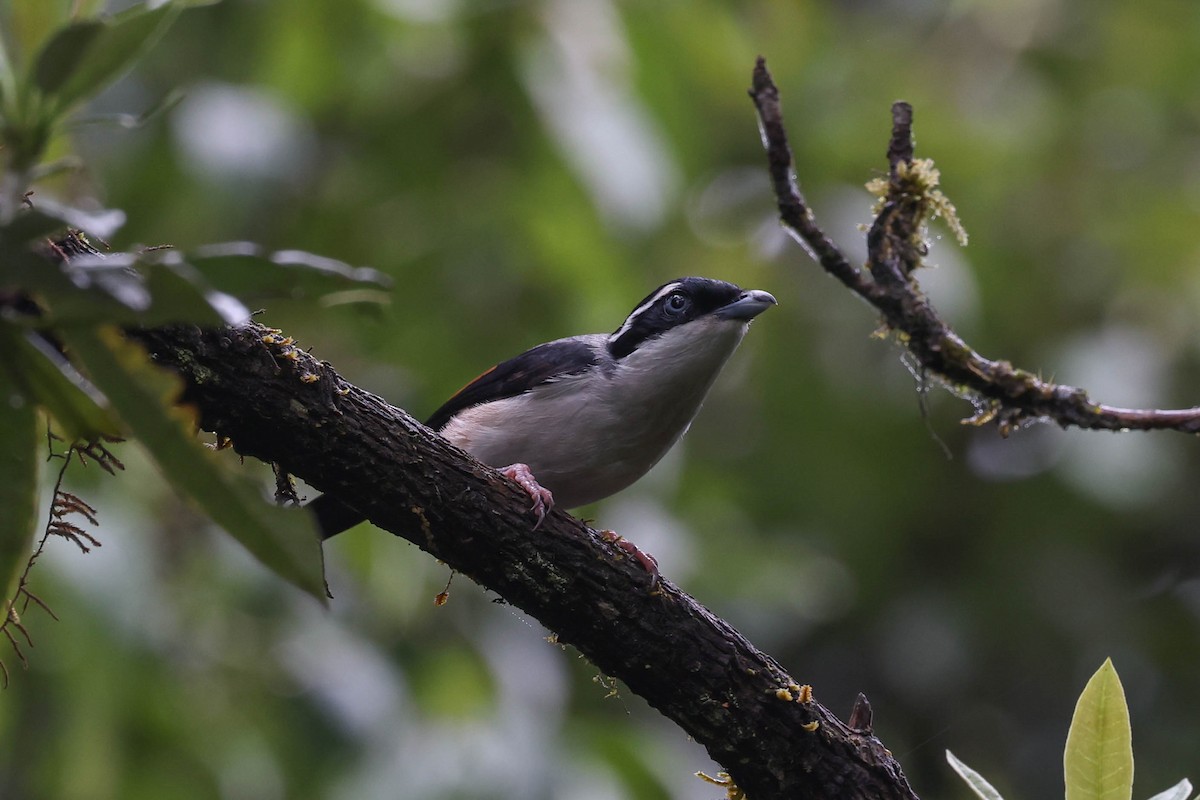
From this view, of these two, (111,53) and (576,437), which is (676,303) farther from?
(111,53)

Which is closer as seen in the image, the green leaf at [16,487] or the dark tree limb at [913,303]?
the green leaf at [16,487]

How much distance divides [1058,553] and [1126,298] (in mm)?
1936

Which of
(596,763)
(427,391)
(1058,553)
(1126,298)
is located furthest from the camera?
(1058,553)

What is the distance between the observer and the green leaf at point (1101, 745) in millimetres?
2285

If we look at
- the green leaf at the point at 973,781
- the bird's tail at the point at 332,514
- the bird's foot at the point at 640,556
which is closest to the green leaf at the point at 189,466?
the green leaf at the point at 973,781

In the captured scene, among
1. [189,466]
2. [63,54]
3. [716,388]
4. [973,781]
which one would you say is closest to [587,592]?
[973,781]

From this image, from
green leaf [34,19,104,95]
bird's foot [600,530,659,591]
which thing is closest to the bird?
bird's foot [600,530,659,591]

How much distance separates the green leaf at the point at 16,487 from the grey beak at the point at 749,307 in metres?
3.01

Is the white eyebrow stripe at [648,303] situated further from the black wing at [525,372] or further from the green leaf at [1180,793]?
the green leaf at [1180,793]

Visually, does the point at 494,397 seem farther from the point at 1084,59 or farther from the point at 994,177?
the point at 1084,59

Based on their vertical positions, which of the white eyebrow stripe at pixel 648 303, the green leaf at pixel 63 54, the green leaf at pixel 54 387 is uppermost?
the white eyebrow stripe at pixel 648 303

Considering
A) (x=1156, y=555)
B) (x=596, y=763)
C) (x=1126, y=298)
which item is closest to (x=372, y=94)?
(x=596, y=763)

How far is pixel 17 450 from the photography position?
1.58m

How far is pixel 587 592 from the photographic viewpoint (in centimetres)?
299
